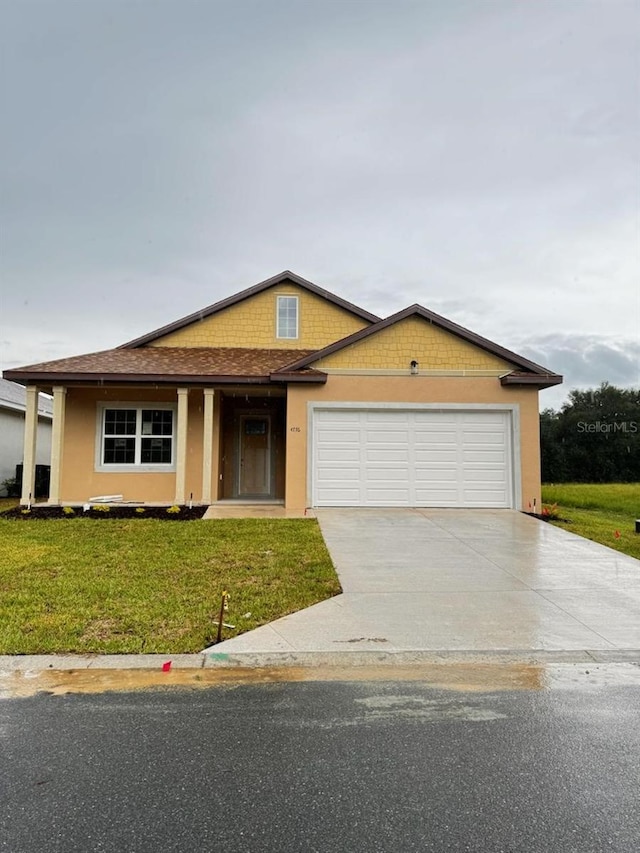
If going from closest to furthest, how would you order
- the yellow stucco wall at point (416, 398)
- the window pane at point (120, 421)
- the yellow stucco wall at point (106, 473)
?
1. the yellow stucco wall at point (416, 398)
2. the yellow stucco wall at point (106, 473)
3. the window pane at point (120, 421)

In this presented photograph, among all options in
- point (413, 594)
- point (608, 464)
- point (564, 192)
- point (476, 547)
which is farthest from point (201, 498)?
point (608, 464)

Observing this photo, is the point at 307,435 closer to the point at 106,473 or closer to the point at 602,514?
the point at 106,473

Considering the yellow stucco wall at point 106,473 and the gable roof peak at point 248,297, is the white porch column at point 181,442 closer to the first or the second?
the yellow stucco wall at point 106,473

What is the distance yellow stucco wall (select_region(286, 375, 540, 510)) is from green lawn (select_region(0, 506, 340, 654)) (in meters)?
2.75

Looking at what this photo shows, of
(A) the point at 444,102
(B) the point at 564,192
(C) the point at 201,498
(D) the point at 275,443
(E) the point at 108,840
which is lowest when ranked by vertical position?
(E) the point at 108,840

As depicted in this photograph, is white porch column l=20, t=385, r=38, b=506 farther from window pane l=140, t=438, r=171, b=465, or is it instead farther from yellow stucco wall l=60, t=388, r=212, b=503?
window pane l=140, t=438, r=171, b=465

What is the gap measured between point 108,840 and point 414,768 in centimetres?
161

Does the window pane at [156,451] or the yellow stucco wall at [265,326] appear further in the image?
the yellow stucco wall at [265,326]

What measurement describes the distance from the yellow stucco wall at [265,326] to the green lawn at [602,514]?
8439 mm

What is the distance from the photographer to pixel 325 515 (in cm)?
1243

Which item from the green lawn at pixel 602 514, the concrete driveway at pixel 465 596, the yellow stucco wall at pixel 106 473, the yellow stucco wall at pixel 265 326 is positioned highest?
the yellow stucco wall at pixel 265 326

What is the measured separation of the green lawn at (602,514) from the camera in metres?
10.5

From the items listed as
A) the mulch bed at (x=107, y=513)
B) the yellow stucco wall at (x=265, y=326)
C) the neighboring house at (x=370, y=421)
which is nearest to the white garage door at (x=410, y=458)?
the neighboring house at (x=370, y=421)

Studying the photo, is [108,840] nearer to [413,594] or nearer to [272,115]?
[413,594]
